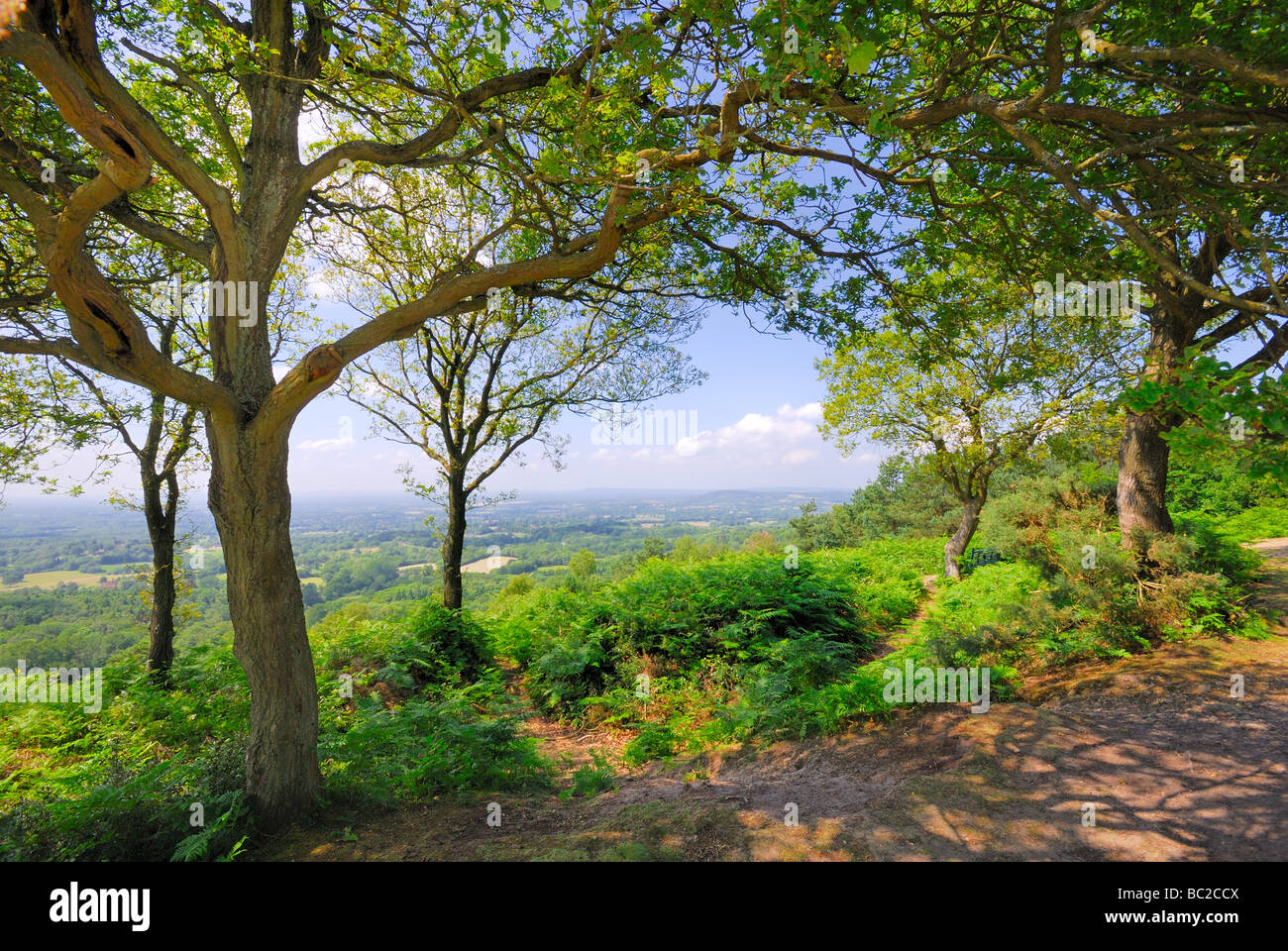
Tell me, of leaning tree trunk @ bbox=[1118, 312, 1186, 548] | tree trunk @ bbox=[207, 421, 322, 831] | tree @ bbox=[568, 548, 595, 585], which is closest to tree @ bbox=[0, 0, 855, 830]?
tree trunk @ bbox=[207, 421, 322, 831]

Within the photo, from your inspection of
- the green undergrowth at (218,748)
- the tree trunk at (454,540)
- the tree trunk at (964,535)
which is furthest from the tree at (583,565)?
the tree trunk at (964,535)

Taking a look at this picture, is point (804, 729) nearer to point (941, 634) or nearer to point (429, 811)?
point (941, 634)

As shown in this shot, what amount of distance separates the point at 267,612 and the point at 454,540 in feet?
22.5

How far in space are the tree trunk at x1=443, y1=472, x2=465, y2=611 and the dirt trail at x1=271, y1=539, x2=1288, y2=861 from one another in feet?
22.2

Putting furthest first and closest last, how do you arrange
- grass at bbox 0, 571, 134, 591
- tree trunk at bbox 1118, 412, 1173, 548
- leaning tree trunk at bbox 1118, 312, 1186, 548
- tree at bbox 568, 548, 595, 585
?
tree at bbox 568, 548, 595, 585
grass at bbox 0, 571, 134, 591
tree trunk at bbox 1118, 412, 1173, 548
leaning tree trunk at bbox 1118, 312, 1186, 548

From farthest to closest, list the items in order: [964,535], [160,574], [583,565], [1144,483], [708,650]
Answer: [583,565] → [964,535] → [708,650] → [160,574] → [1144,483]

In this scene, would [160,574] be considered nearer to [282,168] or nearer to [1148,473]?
[282,168]

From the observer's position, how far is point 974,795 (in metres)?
3.91

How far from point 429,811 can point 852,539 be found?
35.9 metres

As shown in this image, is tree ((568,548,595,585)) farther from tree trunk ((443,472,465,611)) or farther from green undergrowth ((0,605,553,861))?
green undergrowth ((0,605,553,861))

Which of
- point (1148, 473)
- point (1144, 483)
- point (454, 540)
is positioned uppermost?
point (1148, 473)

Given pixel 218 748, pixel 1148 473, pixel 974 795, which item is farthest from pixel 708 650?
pixel 1148 473

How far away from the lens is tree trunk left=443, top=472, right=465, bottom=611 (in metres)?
10.9

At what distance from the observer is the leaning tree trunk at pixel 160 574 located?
8844mm
